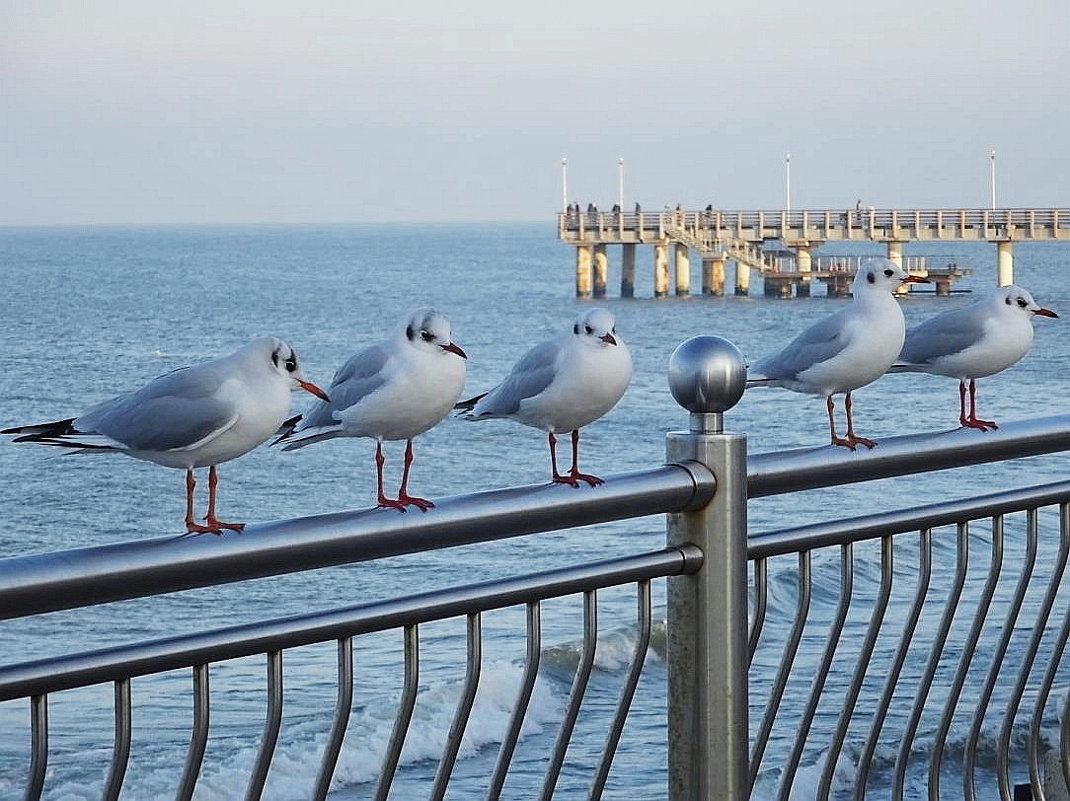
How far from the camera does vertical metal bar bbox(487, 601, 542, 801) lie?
2.48 metres

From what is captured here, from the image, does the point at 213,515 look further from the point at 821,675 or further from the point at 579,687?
the point at 821,675

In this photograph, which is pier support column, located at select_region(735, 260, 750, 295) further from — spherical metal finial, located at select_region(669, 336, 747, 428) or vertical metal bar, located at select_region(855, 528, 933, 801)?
spherical metal finial, located at select_region(669, 336, 747, 428)

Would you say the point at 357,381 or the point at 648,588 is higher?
the point at 357,381

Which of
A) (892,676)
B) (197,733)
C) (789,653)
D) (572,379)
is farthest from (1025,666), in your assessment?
(197,733)

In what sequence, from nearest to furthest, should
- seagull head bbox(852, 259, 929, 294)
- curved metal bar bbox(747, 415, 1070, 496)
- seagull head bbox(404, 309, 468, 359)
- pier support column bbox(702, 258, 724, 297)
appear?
curved metal bar bbox(747, 415, 1070, 496)
seagull head bbox(404, 309, 468, 359)
seagull head bbox(852, 259, 929, 294)
pier support column bbox(702, 258, 724, 297)

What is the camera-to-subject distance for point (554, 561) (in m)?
23.8

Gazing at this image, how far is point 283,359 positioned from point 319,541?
85cm

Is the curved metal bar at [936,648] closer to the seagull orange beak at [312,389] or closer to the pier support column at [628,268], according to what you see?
the seagull orange beak at [312,389]

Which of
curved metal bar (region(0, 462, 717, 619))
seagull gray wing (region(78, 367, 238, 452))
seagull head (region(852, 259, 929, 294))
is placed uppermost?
seagull head (region(852, 259, 929, 294))

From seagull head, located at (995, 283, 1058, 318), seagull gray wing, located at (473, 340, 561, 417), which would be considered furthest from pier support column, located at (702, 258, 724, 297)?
seagull gray wing, located at (473, 340, 561, 417)

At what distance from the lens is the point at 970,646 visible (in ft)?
10.6

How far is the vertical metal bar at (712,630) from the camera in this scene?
263 centimetres

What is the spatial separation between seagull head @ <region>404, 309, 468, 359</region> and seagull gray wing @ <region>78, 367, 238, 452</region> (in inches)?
19.4

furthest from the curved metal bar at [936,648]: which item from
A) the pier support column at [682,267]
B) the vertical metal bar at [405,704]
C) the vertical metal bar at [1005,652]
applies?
the pier support column at [682,267]
